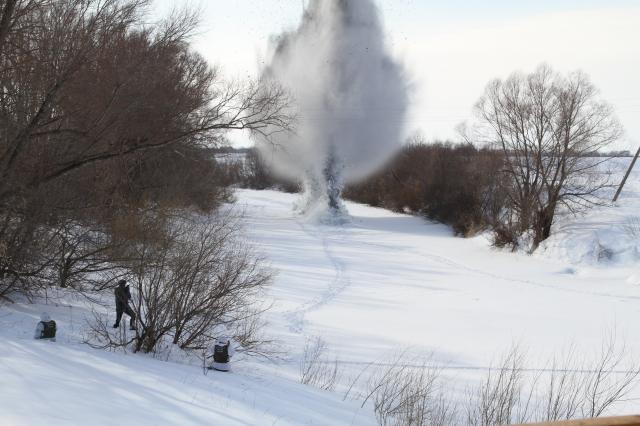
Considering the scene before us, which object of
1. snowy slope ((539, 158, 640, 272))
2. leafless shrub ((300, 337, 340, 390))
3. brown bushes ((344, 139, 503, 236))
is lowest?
leafless shrub ((300, 337, 340, 390))

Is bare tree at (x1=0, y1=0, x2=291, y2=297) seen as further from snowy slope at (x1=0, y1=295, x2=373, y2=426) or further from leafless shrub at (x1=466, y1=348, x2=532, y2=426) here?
leafless shrub at (x1=466, y1=348, x2=532, y2=426)

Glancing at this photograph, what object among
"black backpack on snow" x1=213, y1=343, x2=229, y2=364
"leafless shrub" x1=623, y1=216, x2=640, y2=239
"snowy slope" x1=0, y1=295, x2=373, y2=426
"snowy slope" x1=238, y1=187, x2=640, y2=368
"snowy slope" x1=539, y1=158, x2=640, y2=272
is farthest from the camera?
"leafless shrub" x1=623, y1=216, x2=640, y2=239

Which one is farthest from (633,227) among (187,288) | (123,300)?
(123,300)

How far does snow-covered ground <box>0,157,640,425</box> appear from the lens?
6012 millimetres

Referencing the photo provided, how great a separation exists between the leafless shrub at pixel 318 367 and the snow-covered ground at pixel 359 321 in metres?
0.24

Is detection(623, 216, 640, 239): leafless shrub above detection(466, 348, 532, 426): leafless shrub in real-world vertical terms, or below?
above

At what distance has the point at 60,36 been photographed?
9.56m

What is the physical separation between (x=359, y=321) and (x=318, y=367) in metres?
4.92

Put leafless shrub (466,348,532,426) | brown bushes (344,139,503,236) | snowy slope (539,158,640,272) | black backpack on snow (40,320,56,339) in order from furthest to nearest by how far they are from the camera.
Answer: brown bushes (344,139,503,236), snowy slope (539,158,640,272), black backpack on snow (40,320,56,339), leafless shrub (466,348,532,426)

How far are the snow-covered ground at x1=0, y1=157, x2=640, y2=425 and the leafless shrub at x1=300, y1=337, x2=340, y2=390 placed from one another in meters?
0.24

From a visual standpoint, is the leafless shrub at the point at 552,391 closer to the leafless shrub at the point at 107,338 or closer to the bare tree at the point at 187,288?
the bare tree at the point at 187,288

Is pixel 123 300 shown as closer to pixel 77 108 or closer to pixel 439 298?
pixel 77 108

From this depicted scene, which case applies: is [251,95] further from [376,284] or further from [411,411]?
[376,284]

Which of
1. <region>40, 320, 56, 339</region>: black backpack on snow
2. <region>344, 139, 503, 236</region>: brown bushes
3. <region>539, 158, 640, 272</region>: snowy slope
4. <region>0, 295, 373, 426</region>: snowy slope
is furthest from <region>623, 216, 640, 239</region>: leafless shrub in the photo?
<region>40, 320, 56, 339</region>: black backpack on snow
